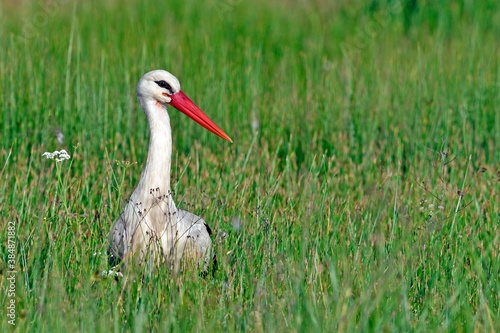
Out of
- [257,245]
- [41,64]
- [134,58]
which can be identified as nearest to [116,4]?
[134,58]

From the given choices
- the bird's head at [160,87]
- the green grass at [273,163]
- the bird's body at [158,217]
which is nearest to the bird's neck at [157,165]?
the bird's body at [158,217]

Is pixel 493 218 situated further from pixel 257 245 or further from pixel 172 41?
pixel 172 41

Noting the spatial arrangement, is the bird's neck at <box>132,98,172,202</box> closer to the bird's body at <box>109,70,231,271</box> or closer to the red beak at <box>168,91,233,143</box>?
the bird's body at <box>109,70,231,271</box>

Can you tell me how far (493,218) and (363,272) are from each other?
1.12 m

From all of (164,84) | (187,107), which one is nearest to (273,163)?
(187,107)

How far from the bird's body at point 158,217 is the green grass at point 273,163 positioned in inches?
5.3

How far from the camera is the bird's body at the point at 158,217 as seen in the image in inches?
118

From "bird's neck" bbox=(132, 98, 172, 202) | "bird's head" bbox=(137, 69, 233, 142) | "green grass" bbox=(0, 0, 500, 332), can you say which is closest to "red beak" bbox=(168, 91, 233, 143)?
"bird's head" bbox=(137, 69, 233, 142)

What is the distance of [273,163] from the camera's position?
4.05 m

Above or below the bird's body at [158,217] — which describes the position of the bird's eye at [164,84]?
above

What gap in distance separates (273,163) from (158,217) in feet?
3.90

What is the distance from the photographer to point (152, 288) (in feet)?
9.20

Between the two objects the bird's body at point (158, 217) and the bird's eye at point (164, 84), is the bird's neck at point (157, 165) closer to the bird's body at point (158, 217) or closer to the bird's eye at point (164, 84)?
the bird's body at point (158, 217)

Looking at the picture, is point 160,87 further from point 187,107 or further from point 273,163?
point 273,163
